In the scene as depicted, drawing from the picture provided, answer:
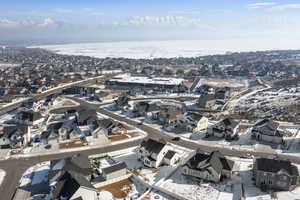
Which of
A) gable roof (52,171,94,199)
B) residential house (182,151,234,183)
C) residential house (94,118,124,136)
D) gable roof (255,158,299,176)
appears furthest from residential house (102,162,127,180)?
gable roof (255,158,299,176)

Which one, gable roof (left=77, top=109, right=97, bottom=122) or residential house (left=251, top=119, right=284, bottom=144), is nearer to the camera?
residential house (left=251, top=119, right=284, bottom=144)

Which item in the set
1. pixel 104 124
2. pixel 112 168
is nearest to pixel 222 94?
pixel 104 124

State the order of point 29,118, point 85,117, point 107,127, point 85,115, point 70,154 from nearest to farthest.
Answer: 1. point 70,154
2. point 107,127
3. point 85,117
4. point 85,115
5. point 29,118

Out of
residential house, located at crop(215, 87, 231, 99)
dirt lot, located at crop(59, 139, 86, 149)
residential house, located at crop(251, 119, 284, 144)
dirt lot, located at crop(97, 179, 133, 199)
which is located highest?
residential house, located at crop(215, 87, 231, 99)

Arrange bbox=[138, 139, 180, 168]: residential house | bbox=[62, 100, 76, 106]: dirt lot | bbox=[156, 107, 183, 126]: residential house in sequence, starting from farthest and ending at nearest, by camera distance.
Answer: bbox=[62, 100, 76, 106]: dirt lot, bbox=[156, 107, 183, 126]: residential house, bbox=[138, 139, 180, 168]: residential house

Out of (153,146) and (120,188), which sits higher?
(153,146)

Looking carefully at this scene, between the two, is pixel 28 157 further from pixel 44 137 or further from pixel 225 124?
pixel 225 124

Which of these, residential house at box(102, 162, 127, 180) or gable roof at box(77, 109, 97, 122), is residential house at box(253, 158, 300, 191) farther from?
gable roof at box(77, 109, 97, 122)

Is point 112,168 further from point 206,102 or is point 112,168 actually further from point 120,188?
point 206,102
